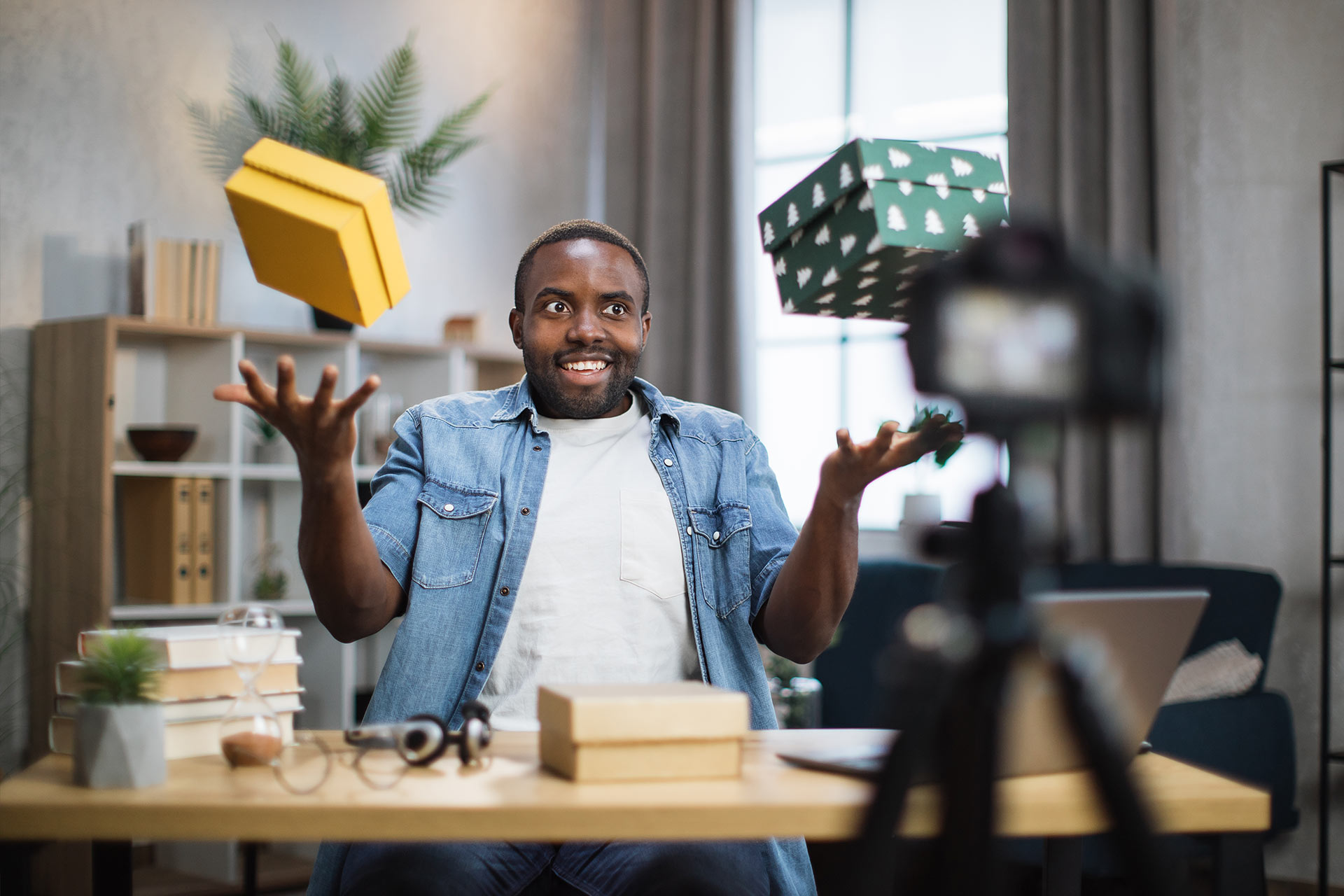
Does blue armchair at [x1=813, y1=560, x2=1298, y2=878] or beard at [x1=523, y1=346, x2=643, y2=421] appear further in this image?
blue armchair at [x1=813, y1=560, x2=1298, y2=878]

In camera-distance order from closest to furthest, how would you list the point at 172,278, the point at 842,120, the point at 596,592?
the point at 596,592, the point at 172,278, the point at 842,120

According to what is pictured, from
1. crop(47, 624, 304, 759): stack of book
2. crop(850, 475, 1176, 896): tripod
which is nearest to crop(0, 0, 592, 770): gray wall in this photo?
crop(47, 624, 304, 759): stack of book

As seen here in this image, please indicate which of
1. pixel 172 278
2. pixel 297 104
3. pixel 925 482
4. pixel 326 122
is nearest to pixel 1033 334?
pixel 172 278

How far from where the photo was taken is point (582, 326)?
1.65 metres

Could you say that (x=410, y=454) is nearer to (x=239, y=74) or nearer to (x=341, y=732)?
(x=341, y=732)

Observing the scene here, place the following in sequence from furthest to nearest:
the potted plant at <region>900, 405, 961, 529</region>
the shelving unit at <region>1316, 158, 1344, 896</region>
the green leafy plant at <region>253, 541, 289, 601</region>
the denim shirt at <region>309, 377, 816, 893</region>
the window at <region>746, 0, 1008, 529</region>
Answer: the window at <region>746, 0, 1008, 529</region> → the green leafy plant at <region>253, 541, 289, 601</region> → the shelving unit at <region>1316, 158, 1344, 896</region> → the denim shirt at <region>309, 377, 816, 893</region> → the potted plant at <region>900, 405, 961, 529</region>

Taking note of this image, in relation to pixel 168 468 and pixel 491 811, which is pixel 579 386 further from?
pixel 168 468

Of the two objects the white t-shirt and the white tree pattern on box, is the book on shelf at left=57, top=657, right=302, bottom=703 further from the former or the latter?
the white tree pattern on box

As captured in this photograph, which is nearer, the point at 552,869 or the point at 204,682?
the point at 204,682

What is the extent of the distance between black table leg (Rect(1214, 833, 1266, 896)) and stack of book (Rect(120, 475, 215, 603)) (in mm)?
2617

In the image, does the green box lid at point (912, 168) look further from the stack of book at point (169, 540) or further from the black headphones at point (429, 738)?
the stack of book at point (169, 540)

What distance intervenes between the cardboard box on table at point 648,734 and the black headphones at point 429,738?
10cm

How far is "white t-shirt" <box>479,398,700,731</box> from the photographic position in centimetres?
149

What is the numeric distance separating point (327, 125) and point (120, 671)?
8.74ft
